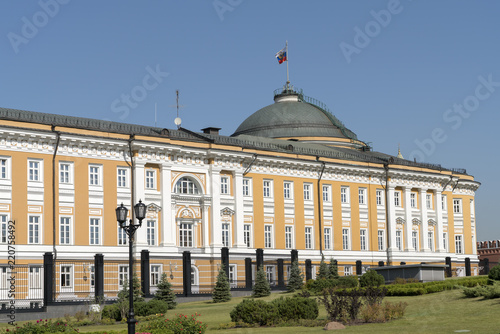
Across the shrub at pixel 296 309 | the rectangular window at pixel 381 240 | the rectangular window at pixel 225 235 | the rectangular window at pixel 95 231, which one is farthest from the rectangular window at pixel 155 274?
the rectangular window at pixel 381 240

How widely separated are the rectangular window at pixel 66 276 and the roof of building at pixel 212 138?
8.40m

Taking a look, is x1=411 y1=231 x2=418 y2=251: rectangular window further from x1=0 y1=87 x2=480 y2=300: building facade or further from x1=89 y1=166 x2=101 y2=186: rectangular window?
x1=89 y1=166 x2=101 y2=186: rectangular window

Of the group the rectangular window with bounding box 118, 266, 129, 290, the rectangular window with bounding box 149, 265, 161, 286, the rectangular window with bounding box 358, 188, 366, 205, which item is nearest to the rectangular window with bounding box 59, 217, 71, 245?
the rectangular window with bounding box 118, 266, 129, 290

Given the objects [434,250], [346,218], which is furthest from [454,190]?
[346,218]

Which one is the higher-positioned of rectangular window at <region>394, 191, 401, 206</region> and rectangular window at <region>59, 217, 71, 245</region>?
rectangular window at <region>394, 191, 401, 206</region>

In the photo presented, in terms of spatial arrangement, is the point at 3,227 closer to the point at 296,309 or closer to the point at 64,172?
the point at 64,172

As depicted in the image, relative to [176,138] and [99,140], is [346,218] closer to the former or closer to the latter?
[176,138]

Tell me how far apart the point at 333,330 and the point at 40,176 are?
25224mm

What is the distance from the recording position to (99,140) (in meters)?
46.0

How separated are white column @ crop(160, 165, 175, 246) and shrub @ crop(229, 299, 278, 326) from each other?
851 inches

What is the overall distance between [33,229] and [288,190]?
65.9ft

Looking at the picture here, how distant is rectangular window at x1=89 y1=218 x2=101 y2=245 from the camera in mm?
45844

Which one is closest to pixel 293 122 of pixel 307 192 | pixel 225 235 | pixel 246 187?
pixel 307 192

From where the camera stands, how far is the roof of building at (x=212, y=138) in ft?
151
